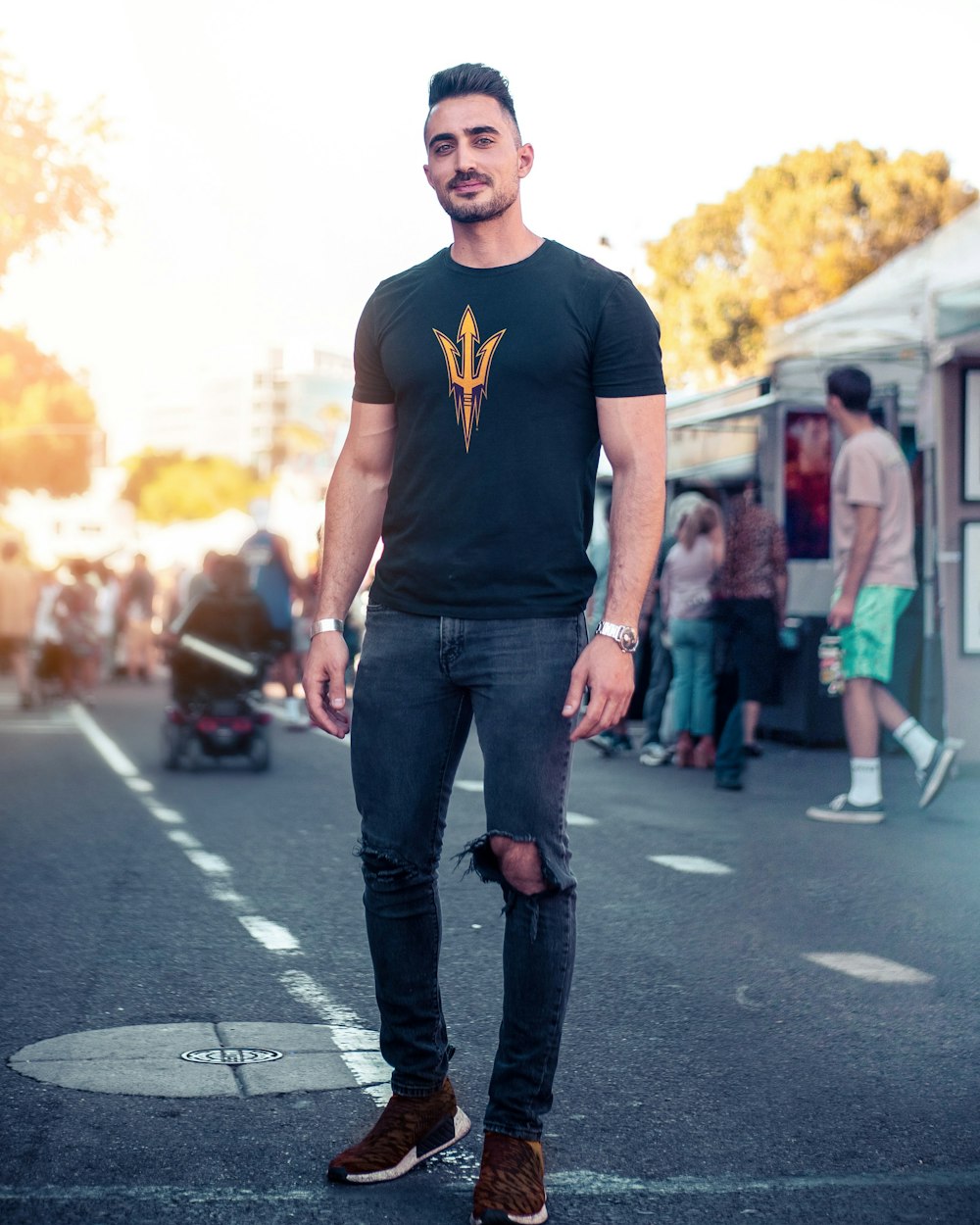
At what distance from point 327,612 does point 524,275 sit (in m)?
0.78

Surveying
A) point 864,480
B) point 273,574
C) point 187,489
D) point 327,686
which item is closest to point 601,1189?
point 327,686

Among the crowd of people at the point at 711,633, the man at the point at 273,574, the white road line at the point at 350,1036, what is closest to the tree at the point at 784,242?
the man at the point at 273,574

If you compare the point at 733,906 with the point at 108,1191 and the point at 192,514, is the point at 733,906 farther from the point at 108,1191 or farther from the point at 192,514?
the point at 192,514

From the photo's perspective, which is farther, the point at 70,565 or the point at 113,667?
the point at 113,667

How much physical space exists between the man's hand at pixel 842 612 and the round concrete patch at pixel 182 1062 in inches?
193

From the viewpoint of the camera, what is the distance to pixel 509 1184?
3.34 meters

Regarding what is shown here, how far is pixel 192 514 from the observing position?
141 meters

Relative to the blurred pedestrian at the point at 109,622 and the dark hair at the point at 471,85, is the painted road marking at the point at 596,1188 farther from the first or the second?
Result: the blurred pedestrian at the point at 109,622

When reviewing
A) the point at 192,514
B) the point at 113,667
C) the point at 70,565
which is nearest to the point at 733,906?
the point at 70,565

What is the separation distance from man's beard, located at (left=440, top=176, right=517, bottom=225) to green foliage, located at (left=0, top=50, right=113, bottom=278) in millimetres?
17461

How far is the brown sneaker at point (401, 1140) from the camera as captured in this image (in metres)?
3.56

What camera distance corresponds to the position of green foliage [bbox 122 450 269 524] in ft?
460

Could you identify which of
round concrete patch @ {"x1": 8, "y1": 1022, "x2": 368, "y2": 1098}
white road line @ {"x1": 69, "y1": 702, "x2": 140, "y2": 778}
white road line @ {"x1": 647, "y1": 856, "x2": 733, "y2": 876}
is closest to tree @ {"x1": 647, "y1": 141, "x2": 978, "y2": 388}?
white road line @ {"x1": 69, "y1": 702, "x2": 140, "y2": 778}

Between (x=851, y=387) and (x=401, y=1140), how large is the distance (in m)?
6.45
